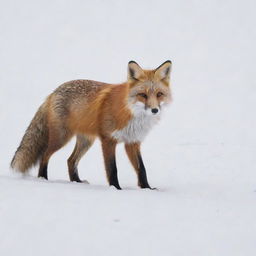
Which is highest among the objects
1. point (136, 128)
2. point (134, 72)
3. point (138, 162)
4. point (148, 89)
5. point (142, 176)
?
point (134, 72)

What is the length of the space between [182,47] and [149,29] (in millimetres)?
4414

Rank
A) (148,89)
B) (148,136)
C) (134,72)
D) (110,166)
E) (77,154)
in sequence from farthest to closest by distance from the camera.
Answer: (148,136) → (77,154) → (110,166) → (134,72) → (148,89)

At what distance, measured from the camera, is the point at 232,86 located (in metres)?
17.7

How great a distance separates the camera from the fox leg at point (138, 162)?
17.8 feet

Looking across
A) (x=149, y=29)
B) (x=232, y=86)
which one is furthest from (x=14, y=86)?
(x=149, y=29)

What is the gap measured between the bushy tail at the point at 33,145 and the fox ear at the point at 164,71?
166cm

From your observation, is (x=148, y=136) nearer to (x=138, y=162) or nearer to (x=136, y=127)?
(x=138, y=162)

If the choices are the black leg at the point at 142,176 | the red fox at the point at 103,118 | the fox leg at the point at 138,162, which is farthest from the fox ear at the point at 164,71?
the black leg at the point at 142,176

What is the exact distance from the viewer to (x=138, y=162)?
549cm

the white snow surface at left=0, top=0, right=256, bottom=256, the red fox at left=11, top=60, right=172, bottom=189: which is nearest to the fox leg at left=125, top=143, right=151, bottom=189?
the red fox at left=11, top=60, right=172, bottom=189

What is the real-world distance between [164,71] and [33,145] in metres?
1.91

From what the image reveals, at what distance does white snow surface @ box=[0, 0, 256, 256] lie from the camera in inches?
131

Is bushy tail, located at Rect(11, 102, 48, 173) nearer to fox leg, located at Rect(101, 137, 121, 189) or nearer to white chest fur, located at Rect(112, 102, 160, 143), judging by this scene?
fox leg, located at Rect(101, 137, 121, 189)

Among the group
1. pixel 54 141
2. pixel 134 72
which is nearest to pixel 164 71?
pixel 134 72
